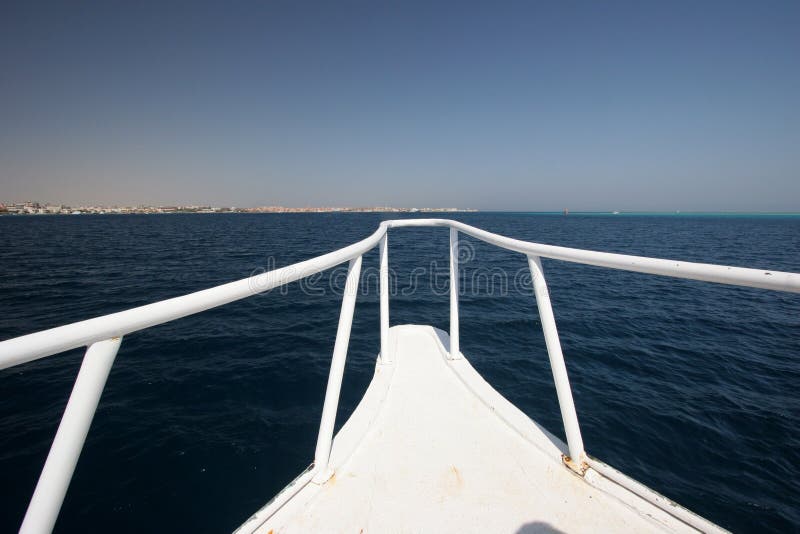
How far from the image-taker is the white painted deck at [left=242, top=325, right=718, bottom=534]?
1.49m

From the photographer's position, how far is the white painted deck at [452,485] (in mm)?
1488

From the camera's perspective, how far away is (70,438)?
0.80m

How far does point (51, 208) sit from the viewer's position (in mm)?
119125

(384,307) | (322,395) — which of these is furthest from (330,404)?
(322,395)

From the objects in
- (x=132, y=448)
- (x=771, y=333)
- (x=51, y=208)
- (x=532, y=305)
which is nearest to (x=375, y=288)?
(x=532, y=305)

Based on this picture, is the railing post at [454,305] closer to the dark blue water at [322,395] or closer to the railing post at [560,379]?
the railing post at [560,379]

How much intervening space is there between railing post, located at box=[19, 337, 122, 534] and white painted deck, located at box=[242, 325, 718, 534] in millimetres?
841

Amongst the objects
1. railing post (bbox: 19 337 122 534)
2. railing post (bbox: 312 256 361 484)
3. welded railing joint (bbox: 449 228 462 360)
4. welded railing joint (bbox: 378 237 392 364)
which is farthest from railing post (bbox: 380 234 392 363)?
railing post (bbox: 19 337 122 534)

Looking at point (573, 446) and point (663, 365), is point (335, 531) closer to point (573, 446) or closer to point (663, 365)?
point (573, 446)

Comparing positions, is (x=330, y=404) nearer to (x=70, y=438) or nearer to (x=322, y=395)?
(x=70, y=438)

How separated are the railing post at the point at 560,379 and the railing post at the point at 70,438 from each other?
72.1 inches

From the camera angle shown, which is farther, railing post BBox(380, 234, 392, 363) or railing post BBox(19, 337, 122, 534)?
railing post BBox(380, 234, 392, 363)

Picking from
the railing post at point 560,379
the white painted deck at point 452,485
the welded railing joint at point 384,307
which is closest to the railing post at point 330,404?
the white painted deck at point 452,485

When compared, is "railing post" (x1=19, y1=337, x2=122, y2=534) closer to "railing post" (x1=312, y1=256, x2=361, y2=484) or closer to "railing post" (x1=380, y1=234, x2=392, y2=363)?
"railing post" (x1=312, y1=256, x2=361, y2=484)
